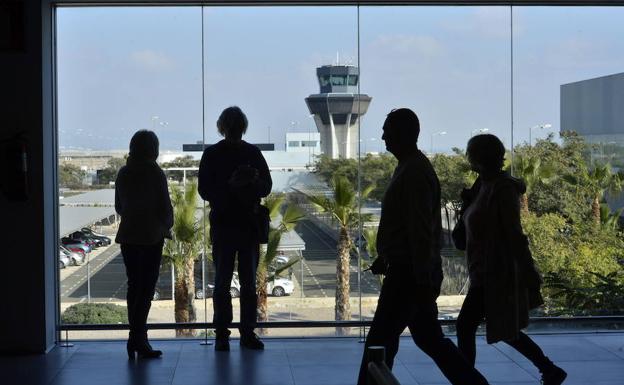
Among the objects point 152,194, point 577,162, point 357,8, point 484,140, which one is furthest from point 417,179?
point 577,162

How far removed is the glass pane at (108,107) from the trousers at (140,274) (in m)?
0.81

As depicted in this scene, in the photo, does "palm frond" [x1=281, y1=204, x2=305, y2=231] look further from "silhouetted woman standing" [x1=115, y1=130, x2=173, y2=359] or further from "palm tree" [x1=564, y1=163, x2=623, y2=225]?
"palm tree" [x1=564, y1=163, x2=623, y2=225]

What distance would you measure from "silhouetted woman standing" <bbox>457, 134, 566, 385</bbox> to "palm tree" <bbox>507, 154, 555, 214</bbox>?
8.20 feet

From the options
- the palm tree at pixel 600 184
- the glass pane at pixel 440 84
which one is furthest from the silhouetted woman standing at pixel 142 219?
the palm tree at pixel 600 184

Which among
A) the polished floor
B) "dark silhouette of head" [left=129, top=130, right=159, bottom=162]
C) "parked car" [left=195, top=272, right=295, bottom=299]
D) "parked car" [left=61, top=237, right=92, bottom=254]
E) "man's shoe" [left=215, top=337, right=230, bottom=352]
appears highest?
"dark silhouette of head" [left=129, top=130, right=159, bottom=162]

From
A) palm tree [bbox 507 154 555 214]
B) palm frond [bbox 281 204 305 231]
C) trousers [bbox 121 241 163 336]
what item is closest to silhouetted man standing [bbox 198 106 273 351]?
trousers [bbox 121 241 163 336]

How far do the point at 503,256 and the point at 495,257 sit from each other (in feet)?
0.13

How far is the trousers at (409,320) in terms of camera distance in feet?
13.2

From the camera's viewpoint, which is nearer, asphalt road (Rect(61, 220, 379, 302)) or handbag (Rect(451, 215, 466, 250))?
handbag (Rect(451, 215, 466, 250))

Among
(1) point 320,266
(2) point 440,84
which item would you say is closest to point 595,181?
(2) point 440,84

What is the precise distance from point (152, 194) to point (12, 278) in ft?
3.84

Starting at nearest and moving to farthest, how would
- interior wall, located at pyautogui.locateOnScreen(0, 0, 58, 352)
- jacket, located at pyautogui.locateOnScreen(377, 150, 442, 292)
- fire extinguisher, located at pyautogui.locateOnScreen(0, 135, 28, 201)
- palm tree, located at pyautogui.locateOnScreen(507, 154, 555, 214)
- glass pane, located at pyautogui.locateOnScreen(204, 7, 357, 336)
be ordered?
jacket, located at pyautogui.locateOnScreen(377, 150, 442, 292) < fire extinguisher, located at pyautogui.locateOnScreen(0, 135, 28, 201) < interior wall, located at pyautogui.locateOnScreen(0, 0, 58, 352) < glass pane, located at pyautogui.locateOnScreen(204, 7, 357, 336) < palm tree, located at pyautogui.locateOnScreen(507, 154, 555, 214)

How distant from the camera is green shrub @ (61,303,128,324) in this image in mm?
6594

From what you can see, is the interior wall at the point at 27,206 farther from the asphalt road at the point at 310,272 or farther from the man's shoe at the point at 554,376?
the man's shoe at the point at 554,376
